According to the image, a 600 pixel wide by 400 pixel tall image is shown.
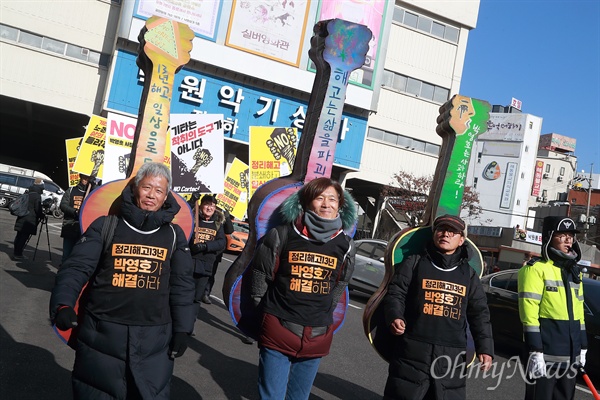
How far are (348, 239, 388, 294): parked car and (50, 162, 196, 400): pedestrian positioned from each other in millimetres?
10964

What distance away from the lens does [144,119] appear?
4.93 m

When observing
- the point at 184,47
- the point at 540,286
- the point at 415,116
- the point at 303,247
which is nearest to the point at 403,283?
the point at 303,247

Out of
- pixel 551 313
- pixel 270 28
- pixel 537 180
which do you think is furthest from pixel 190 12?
pixel 537 180

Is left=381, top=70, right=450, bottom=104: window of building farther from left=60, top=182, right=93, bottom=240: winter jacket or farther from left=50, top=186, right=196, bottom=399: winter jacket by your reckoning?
left=50, top=186, right=196, bottom=399: winter jacket

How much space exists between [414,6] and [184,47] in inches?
1137

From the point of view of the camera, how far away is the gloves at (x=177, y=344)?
135 inches

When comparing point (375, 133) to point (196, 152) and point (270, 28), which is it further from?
point (196, 152)

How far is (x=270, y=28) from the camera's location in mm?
27828

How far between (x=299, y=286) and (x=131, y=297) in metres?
1.04

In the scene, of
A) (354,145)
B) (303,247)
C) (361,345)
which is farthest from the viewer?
(354,145)

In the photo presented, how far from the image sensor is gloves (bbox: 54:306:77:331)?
3.04m

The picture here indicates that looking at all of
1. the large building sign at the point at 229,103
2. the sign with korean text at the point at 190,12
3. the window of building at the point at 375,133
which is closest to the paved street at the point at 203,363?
the large building sign at the point at 229,103

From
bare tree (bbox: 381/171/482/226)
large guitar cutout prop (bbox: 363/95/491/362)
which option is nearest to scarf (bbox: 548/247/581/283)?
large guitar cutout prop (bbox: 363/95/491/362)

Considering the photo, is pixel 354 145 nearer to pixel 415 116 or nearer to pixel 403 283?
pixel 415 116
